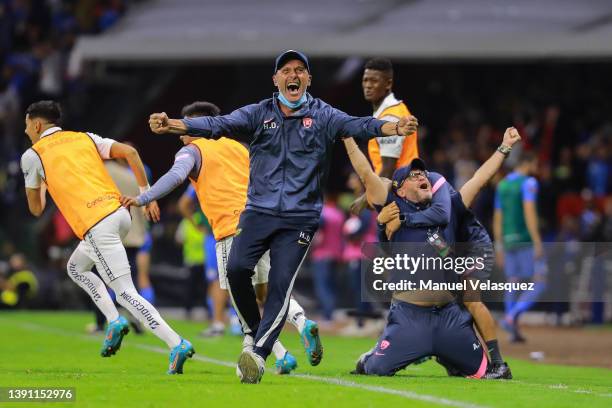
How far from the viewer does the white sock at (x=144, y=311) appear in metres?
11.3

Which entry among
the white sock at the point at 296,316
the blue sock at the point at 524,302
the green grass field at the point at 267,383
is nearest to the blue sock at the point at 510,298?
the blue sock at the point at 524,302

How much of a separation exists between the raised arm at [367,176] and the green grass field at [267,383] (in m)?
1.45

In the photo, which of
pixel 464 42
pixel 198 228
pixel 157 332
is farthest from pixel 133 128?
pixel 157 332

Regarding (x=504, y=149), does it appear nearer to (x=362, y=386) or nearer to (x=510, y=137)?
(x=510, y=137)

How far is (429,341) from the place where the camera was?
11320 millimetres

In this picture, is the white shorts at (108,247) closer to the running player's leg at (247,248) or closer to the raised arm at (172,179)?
the raised arm at (172,179)

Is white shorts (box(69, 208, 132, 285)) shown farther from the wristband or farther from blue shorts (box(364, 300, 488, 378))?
the wristband

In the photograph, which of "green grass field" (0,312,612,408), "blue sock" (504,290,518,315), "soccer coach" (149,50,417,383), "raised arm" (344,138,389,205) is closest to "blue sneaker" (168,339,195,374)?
"green grass field" (0,312,612,408)

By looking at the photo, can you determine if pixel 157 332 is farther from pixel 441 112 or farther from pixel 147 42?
pixel 441 112

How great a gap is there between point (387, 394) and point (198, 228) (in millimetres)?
9469

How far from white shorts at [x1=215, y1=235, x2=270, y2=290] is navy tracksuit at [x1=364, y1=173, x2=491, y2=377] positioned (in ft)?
3.49

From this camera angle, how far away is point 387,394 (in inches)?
383

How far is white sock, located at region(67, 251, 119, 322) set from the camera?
1223 cm

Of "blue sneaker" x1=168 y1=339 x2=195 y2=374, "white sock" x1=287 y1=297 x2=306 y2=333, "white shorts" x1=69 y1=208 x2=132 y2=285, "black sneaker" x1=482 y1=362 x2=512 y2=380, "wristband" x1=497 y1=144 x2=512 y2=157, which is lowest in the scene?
"black sneaker" x1=482 y1=362 x2=512 y2=380
